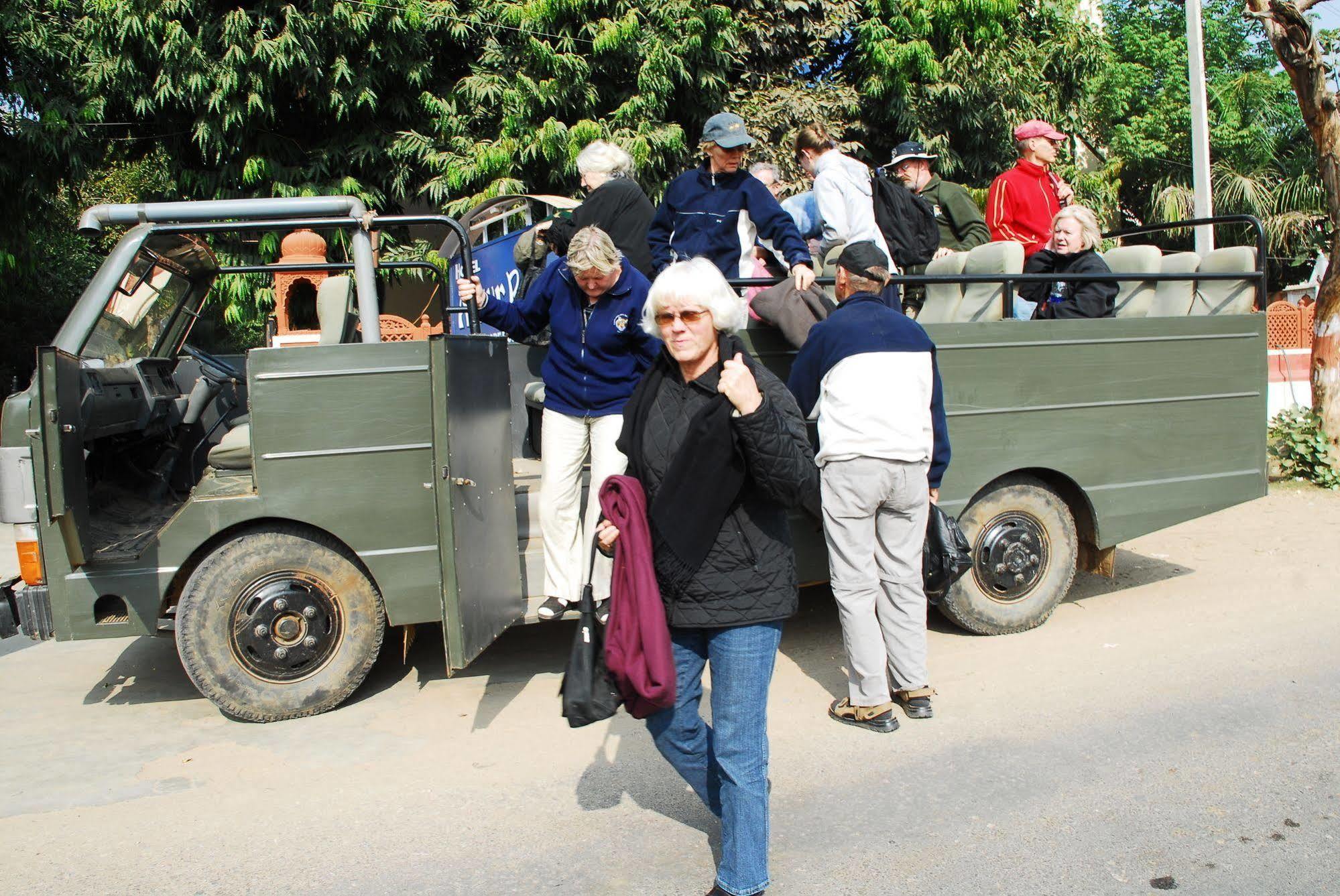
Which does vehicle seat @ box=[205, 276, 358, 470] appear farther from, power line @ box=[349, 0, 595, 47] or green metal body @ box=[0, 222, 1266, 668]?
power line @ box=[349, 0, 595, 47]

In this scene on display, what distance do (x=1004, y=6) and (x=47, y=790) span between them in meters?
11.5

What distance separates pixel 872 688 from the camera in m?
4.62

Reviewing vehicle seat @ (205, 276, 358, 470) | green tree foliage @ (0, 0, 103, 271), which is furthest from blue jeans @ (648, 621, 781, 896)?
green tree foliage @ (0, 0, 103, 271)

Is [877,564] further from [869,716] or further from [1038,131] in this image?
[1038,131]

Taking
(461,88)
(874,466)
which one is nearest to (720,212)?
(874,466)

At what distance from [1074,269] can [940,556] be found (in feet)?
6.85

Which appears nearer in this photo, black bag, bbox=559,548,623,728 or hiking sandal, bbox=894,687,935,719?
black bag, bbox=559,548,623,728

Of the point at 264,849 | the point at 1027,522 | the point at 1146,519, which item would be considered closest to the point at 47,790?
the point at 264,849

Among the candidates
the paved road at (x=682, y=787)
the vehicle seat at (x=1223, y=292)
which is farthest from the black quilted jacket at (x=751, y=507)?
the vehicle seat at (x=1223, y=292)

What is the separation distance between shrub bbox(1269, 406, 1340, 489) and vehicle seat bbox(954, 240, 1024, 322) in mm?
5545

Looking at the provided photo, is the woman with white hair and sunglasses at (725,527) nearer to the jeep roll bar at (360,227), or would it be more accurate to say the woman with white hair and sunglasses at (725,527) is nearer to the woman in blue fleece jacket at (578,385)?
the woman in blue fleece jacket at (578,385)

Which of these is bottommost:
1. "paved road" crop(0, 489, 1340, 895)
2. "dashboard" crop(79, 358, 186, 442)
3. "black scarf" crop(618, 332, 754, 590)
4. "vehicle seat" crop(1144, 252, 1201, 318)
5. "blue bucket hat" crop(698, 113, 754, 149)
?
"paved road" crop(0, 489, 1340, 895)

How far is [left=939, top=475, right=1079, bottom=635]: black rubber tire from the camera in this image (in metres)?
5.68

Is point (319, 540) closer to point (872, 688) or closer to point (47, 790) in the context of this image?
point (47, 790)
